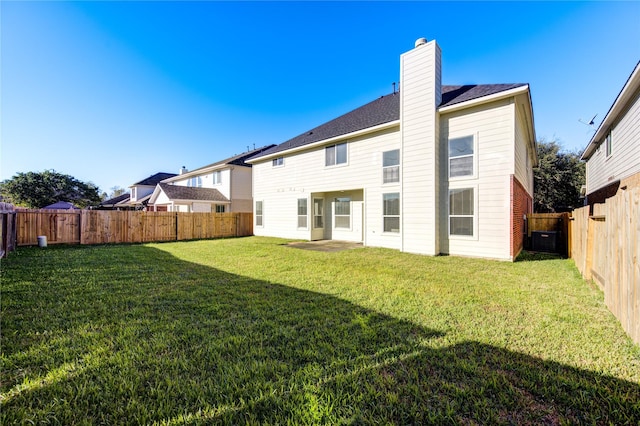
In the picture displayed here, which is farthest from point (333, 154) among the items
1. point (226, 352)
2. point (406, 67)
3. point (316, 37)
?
point (226, 352)

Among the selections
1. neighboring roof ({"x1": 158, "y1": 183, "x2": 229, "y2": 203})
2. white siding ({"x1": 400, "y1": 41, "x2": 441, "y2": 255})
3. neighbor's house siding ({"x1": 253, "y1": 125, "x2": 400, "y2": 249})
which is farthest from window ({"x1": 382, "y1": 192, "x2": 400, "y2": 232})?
neighboring roof ({"x1": 158, "y1": 183, "x2": 229, "y2": 203})

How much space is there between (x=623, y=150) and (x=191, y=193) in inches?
951

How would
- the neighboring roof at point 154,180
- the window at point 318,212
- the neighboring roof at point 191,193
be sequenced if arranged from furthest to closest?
the neighboring roof at point 154,180
the neighboring roof at point 191,193
the window at point 318,212

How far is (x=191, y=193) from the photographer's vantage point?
67.8 feet

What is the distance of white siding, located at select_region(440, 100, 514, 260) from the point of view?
807cm

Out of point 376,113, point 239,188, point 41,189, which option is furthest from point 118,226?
point 41,189

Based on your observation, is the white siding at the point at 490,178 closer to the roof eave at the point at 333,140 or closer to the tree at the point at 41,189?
the roof eave at the point at 333,140

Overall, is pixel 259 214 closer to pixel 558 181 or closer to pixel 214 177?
pixel 214 177

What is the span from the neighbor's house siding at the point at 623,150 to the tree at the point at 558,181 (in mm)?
12229

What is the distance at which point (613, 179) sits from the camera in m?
10.0

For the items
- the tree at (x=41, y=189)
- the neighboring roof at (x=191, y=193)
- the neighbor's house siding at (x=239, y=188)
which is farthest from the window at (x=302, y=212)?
the tree at (x=41, y=189)

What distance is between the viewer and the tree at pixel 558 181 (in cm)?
2267

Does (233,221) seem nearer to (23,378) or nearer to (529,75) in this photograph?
(23,378)

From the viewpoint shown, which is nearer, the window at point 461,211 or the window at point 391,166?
the window at point 461,211
